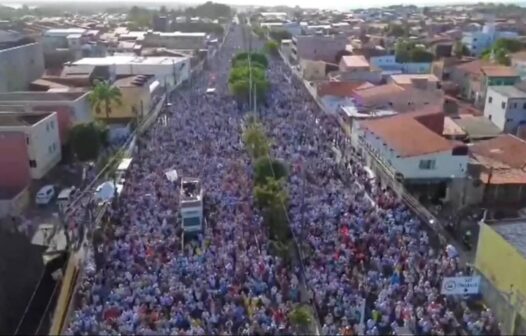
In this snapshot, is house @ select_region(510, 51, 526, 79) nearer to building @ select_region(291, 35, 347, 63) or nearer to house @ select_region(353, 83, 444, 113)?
house @ select_region(353, 83, 444, 113)

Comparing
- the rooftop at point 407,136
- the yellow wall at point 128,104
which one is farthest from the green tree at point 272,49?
the rooftop at point 407,136

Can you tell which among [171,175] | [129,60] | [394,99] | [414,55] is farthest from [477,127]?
[129,60]

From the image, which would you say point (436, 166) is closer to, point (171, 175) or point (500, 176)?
point (500, 176)

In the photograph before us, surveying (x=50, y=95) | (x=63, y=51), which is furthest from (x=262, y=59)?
(x=50, y=95)

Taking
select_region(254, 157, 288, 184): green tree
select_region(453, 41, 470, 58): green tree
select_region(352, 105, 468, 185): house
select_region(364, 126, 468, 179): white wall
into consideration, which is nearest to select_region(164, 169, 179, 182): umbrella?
select_region(254, 157, 288, 184): green tree

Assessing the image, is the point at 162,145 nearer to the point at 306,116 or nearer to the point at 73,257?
the point at 306,116
